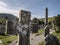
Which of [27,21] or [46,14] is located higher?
[46,14]

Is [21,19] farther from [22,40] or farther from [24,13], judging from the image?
[22,40]

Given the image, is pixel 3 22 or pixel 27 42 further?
pixel 3 22

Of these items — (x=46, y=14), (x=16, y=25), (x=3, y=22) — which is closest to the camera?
(x=16, y=25)

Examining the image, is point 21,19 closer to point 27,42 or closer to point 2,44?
point 27,42

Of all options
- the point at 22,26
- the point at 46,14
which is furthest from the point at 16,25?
the point at 46,14

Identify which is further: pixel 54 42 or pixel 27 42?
pixel 54 42

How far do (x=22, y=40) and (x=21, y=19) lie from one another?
117 cm

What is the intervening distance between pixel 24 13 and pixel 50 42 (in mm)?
3951

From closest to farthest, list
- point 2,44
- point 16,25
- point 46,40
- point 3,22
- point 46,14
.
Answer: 1. point 16,25
2. point 46,40
3. point 2,44
4. point 46,14
5. point 3,22

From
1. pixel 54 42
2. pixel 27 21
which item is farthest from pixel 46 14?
pixel 27 21

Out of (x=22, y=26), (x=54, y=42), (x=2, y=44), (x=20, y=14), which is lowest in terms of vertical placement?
(x=2, y=44)

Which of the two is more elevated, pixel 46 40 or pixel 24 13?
pixel 24 13

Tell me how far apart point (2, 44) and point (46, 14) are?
26.6 m

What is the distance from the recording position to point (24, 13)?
7969 mm
